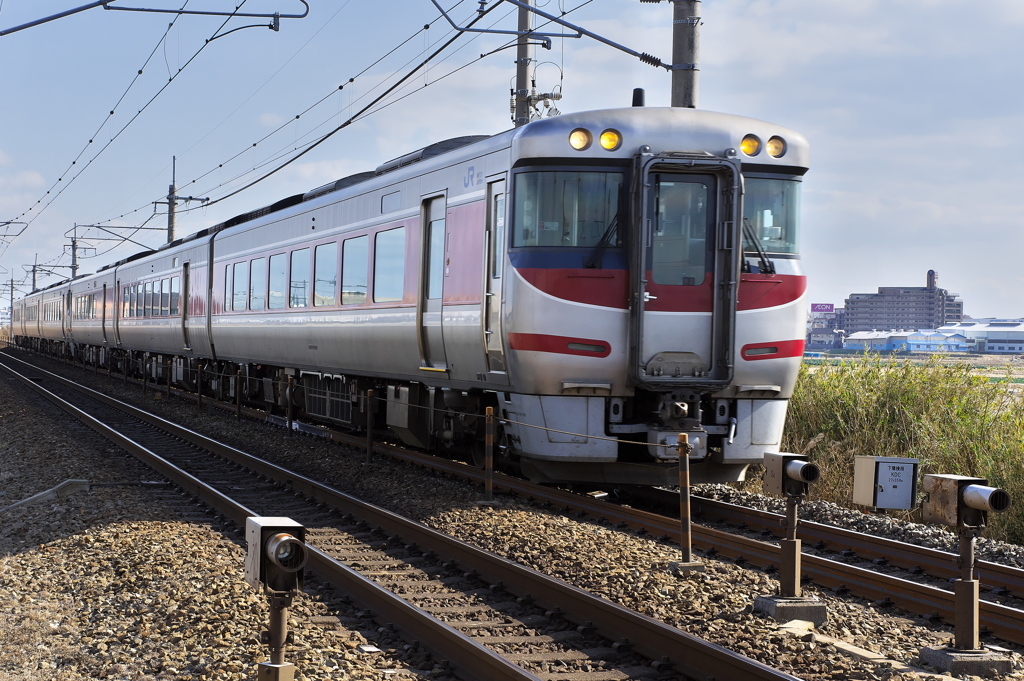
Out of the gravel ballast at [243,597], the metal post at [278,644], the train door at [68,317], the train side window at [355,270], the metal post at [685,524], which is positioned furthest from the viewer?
the train door at [68,317]

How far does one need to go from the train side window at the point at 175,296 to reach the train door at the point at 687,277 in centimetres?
1635

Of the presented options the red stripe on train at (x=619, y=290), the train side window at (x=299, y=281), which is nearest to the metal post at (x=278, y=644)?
the red stripe on train at (x=619, y=290)

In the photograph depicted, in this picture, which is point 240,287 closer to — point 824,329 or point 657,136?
point 657,136

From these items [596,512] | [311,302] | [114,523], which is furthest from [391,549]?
[311,302]

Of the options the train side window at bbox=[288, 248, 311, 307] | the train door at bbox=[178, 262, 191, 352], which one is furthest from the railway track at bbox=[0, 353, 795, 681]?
the train door at bbox=[178, 262, 191, 352]

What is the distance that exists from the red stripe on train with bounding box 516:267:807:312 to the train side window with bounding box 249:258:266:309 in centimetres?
889

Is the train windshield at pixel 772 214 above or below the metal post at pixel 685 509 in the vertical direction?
above

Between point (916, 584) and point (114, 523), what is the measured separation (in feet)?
20.7

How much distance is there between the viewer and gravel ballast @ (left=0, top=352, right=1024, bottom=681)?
557 cm

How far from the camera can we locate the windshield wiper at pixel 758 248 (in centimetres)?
959

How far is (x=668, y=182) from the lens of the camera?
9453 mm

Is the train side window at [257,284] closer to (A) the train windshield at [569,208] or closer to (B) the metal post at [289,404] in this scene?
(B) the metal post at [289,404]

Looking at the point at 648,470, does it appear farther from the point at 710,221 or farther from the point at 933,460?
the point at 933,460

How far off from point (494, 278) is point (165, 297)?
17022mm
